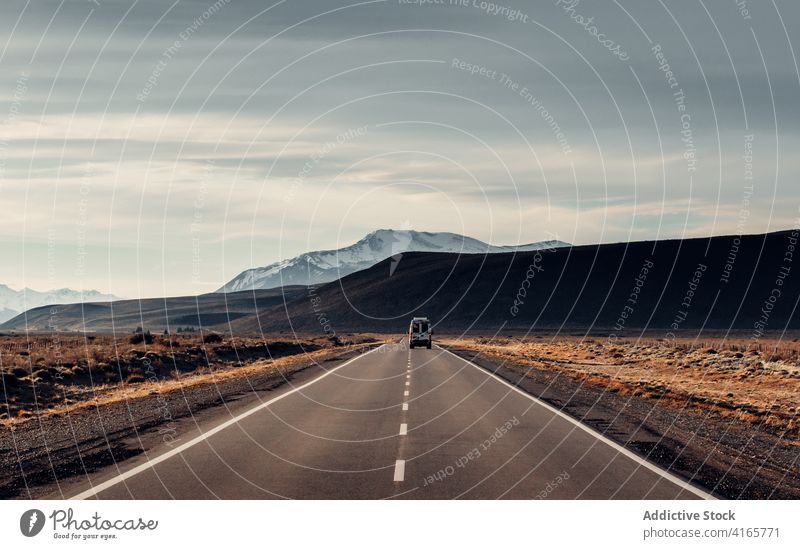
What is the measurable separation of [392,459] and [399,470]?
968 mm

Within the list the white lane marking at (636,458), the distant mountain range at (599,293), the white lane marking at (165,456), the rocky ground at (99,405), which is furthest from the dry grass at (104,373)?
the distant mountain range at (599,293)

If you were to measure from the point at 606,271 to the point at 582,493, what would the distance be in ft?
556

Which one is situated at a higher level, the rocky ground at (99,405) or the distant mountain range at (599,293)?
the distant mountain range at (599,293)

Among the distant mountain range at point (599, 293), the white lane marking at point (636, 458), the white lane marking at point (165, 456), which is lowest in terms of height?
the white lane marking at point (636, 458)

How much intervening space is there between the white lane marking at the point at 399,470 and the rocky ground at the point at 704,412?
3.76 meters

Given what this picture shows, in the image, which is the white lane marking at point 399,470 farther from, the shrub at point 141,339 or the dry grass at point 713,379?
the shrub at point 141,339

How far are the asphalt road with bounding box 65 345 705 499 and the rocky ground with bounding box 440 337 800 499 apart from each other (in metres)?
0.82

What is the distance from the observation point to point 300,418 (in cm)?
1781

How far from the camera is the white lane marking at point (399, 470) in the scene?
10695 mm

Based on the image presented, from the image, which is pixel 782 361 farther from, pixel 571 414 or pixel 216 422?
pixel 216 422

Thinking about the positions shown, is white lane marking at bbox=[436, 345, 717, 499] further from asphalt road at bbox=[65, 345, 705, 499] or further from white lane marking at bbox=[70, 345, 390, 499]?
white lane marking at bbox=[70, 345, 390, 499]

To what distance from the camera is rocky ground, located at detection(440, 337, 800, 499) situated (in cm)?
1195

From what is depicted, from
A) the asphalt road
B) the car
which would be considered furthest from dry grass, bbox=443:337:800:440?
the car

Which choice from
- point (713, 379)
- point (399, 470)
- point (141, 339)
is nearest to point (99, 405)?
point (399, 470)
